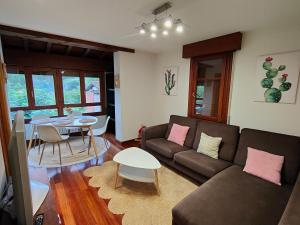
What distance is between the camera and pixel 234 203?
4.84ft

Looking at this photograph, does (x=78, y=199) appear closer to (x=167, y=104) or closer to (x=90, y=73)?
(x=167, y=104)

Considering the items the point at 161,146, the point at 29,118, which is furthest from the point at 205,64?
the point at 29,118

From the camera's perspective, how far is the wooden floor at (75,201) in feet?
5.70

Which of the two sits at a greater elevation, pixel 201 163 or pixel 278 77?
pixel 278 77

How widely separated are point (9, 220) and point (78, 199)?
1.22 m

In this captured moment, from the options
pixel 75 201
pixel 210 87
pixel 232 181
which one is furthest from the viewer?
pixel 210 87

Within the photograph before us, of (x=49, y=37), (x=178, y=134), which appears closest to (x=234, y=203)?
(x=178, y=134)

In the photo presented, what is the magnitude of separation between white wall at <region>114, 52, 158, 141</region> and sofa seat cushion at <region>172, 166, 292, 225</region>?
8.81ft

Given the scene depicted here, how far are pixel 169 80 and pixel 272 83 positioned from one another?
2103mm

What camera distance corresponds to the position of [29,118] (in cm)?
403

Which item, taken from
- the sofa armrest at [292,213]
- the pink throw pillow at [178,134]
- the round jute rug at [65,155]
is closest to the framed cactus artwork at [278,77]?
the pink throw pillow at [178,134]

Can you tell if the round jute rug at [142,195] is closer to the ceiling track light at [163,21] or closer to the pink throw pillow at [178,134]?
the pink throw pillow at [178,134]

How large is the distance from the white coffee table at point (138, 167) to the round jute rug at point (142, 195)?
0.51 ft

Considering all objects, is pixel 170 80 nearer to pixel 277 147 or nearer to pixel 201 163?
pixel 201 163
